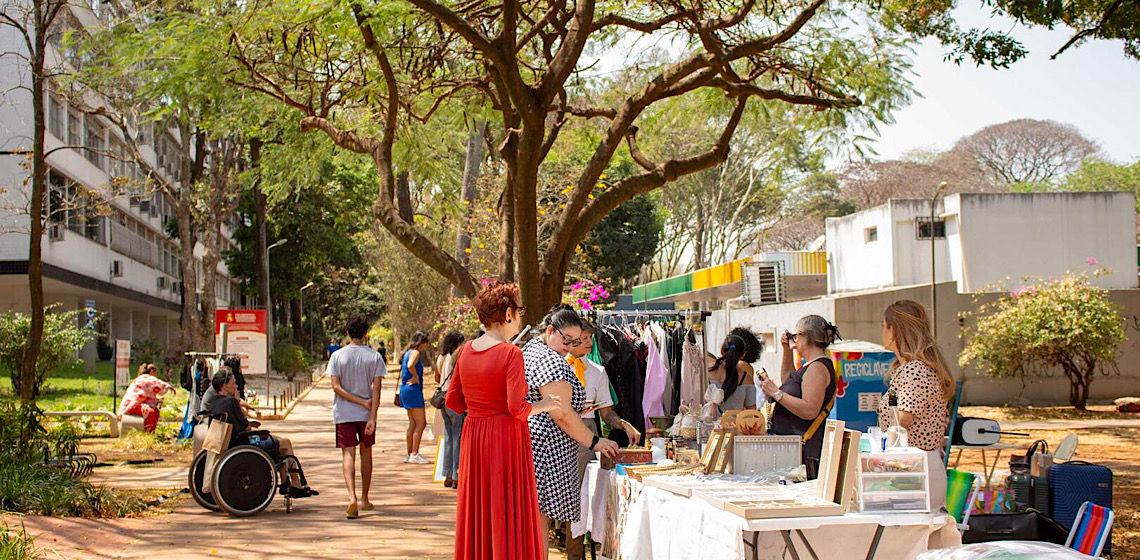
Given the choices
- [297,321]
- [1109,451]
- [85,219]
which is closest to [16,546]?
[1109,451]

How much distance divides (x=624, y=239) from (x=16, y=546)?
119ft

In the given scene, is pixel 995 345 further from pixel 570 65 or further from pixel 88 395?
pixel 88 395

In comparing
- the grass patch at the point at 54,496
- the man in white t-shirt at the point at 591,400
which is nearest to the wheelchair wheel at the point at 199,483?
the grass patch at the point at 54,496

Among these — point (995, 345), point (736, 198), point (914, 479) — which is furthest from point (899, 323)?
point (736, 198)

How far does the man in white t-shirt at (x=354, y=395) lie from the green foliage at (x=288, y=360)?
107ft

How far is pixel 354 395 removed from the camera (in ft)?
31.4

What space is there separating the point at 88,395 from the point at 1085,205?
25103 millimetres

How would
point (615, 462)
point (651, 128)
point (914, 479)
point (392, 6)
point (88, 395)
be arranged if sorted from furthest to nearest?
point (88, 395) → point (651, 128) → point (392, 6) → point (615, 462) → point (914, 479)

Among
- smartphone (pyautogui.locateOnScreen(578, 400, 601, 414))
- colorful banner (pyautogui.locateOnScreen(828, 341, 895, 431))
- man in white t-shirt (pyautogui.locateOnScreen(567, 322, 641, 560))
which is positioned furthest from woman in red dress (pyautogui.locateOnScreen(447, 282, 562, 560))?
colorful banner (pyautogui.locateOnScreen(828, 341, 895, 431))

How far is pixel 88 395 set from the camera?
81.1 ft

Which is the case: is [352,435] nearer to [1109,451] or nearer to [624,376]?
[624,376]

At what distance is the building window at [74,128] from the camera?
31.0 metres

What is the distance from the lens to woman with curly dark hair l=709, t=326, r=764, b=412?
8703 millimetres

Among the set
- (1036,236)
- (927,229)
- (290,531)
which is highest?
(927,229)
